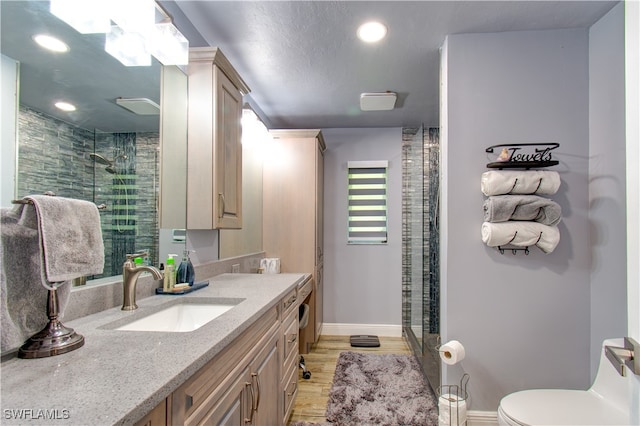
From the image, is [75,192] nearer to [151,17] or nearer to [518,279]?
[151,17]

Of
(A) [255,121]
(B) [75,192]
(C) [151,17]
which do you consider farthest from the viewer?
(A) [255,121]

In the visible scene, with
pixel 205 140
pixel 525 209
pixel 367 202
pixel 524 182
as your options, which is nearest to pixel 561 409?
pixel 525 209

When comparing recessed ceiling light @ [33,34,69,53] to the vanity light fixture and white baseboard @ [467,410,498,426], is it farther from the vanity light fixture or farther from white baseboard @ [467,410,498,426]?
white baseboard @ [467,410,498,426]

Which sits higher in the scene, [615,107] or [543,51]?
[543,51]

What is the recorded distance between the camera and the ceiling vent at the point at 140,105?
1404 mm

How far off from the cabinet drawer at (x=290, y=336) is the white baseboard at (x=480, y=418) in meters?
1.13

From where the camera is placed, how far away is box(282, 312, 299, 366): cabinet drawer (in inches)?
77.1

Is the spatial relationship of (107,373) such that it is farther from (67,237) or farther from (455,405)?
(455,405)

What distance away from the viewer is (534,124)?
2043 millimetres

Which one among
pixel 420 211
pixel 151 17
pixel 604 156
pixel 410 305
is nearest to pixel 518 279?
pixel 604 156

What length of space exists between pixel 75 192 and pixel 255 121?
1.97m

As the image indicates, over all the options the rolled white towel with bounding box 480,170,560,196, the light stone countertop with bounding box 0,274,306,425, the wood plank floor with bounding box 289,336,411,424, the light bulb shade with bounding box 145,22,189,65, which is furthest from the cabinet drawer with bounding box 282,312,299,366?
the light bulb shade with bounding box 145,22,189,65

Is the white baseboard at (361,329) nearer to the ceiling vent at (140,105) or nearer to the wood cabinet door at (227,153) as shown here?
the wood cabinet door at (227,153)

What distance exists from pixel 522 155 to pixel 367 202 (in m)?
2.09
